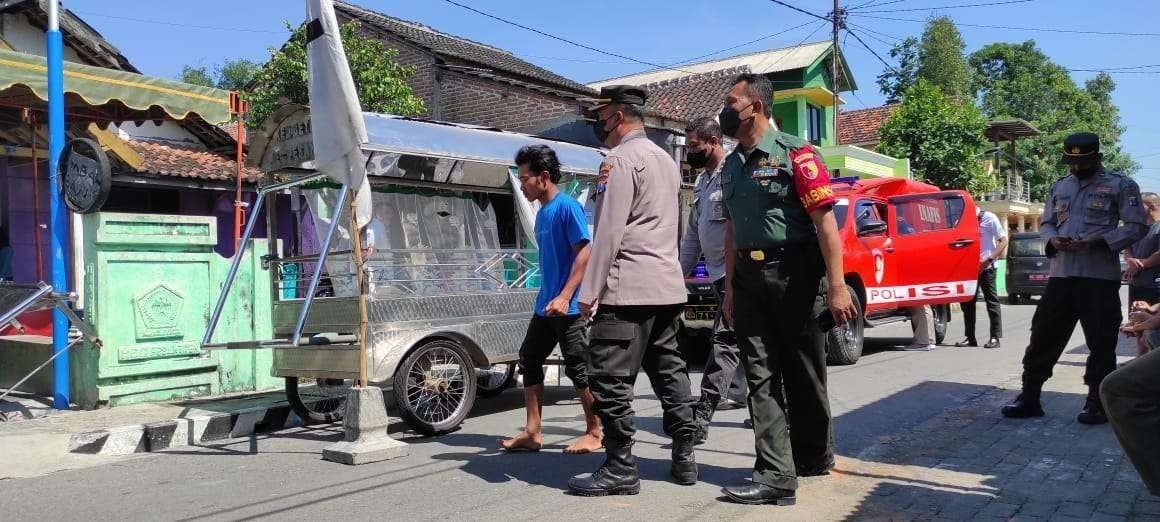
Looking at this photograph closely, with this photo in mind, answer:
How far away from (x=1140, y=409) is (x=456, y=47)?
22.6 m

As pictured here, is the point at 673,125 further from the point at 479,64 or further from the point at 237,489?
the point at 237,489

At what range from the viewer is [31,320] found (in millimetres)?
8430

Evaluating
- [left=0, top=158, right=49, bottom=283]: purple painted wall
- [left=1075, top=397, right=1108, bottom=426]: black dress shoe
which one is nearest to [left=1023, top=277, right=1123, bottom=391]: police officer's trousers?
[left=1075, top=397, right=1108, bottom=426]: black dress shoe

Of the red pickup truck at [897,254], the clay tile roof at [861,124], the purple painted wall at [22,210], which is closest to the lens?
the red pickup truck at [897,254]

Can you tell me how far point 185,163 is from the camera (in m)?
15.0

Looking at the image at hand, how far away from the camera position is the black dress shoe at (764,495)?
399cm

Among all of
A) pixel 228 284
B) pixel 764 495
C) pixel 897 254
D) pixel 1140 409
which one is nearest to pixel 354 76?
pixel 897 254

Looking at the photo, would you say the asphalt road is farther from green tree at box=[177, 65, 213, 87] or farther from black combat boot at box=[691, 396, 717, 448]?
green tree at box=[177, 65, 213, 87]

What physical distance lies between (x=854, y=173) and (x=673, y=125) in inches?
457

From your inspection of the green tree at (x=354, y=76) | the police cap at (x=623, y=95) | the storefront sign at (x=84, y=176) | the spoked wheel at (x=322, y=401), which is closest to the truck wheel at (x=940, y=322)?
the spoked wheel at (x=322, y=401)

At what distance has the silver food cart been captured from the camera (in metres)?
6.13

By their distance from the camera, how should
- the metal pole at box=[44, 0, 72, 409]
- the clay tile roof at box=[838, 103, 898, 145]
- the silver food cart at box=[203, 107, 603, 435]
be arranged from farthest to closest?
the clay tile roof at box=[838, 103, 898, 145] < the metal pole at box=[44, 0, 72, 409] < the silver food cart at box=[203, 107, 603, 435]

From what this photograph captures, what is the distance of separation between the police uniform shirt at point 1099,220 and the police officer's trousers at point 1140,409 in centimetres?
334

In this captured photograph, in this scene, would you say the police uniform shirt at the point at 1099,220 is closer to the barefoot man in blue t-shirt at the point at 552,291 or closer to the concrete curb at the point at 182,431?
the barefoot man in blue t-shirt at the point at 552,291
